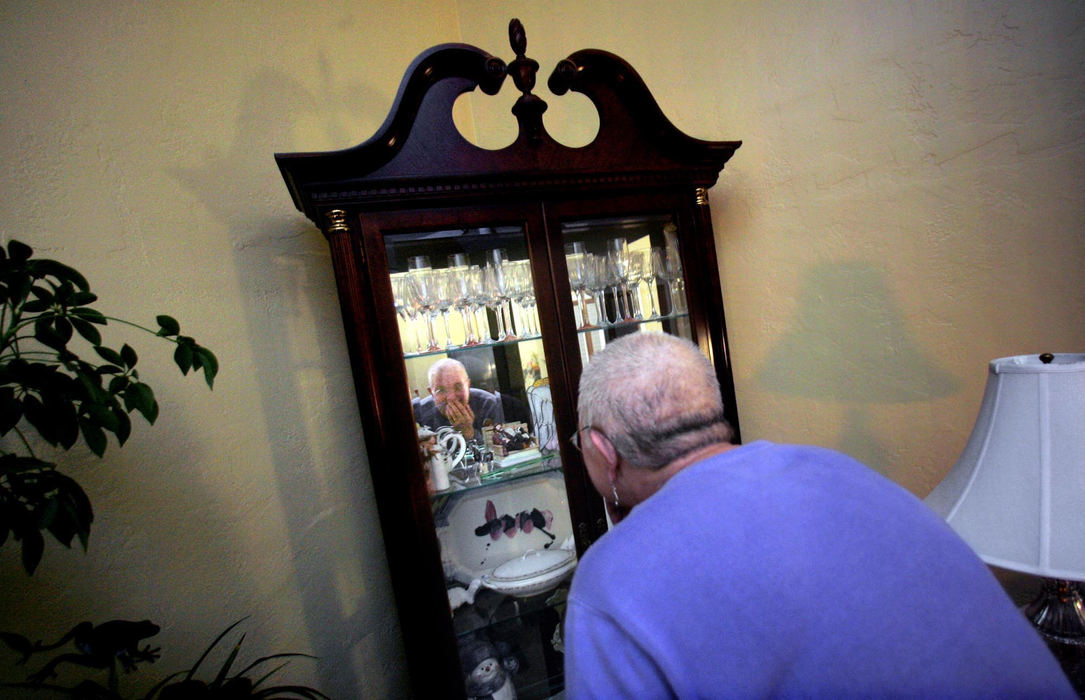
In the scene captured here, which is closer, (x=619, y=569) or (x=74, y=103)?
(x=619, y=569)

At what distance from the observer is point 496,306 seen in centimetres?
155

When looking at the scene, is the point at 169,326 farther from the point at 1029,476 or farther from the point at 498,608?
the point at 1029,476

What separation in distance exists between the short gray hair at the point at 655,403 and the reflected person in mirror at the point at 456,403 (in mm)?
656

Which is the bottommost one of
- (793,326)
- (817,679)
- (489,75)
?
(817,679)

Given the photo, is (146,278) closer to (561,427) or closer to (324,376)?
(324,376)

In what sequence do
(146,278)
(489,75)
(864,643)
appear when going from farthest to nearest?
(146,278)
(489,75)
(864,643)

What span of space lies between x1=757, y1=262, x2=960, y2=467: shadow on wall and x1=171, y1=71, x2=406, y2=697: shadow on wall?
4.69 ft

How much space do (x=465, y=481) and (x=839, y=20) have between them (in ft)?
5.38

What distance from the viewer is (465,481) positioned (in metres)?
1.52

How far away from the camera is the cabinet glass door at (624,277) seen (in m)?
1.57

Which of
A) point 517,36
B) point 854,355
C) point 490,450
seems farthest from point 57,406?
point 854,355

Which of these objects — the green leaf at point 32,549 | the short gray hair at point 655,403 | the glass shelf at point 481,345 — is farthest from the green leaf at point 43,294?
the short gray hair at point 655,403

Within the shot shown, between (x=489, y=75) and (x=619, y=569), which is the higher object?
(x=489, y=75)

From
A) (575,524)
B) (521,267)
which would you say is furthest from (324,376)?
(575,524)
